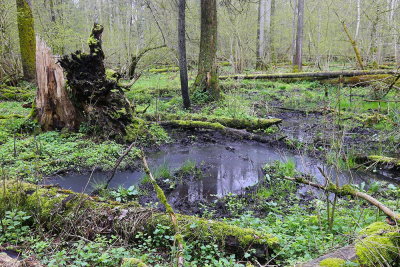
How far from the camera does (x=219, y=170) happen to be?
6465mm

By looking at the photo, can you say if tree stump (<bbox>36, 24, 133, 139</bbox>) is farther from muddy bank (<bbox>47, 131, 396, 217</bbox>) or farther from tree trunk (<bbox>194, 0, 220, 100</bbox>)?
tree trunk (<bbox>194, 0, 220, 100</bbox>)

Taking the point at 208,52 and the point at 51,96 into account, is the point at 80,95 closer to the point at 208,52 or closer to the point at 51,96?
the point at 51,96

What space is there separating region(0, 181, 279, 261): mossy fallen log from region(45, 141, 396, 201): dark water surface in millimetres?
1490

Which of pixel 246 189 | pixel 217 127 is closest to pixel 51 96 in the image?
pixel 217 127

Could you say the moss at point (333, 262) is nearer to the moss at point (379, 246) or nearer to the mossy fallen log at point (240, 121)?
the moss at point (379, 246)

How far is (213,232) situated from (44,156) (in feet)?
15.3

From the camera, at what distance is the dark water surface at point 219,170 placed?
217 inches

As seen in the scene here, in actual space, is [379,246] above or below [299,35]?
below

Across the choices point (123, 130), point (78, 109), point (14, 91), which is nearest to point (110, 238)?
point (123, 130)

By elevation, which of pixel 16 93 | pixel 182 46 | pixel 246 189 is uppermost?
pixel 182 46

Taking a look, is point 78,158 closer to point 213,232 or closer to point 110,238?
point 110,238

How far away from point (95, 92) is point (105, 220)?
4.86 m

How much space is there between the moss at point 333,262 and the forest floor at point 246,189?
0.19 m

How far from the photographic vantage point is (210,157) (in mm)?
7219
